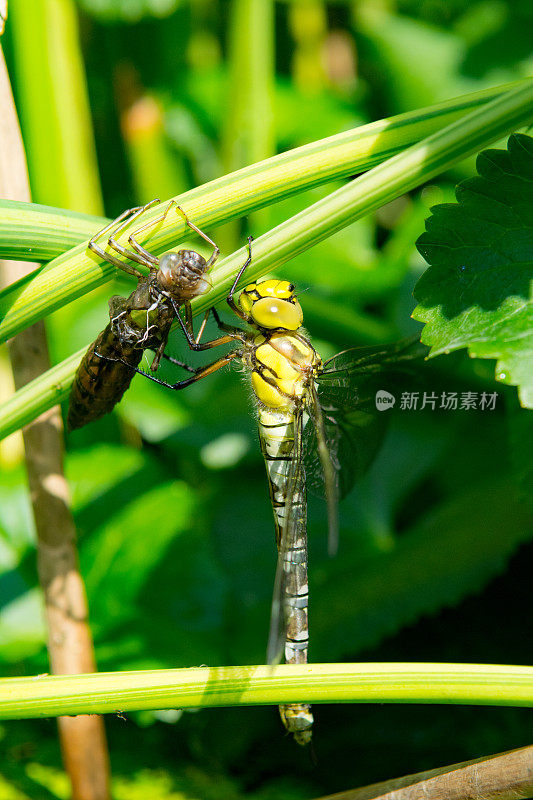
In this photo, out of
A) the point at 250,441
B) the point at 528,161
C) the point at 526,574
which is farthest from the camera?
the point at 250,441

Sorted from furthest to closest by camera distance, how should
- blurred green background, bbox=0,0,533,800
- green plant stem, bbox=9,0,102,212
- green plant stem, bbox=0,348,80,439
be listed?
green plant stem, bbox=9,0,102,212 < blurred green background, bbox=0,0,533,800 < green plant stem, bbox=0,348,80,439

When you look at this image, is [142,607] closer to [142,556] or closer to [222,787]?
[142,556]

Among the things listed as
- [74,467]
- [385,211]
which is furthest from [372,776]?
[385,211]

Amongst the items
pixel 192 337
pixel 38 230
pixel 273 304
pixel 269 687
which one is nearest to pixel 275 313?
pixel 273 304

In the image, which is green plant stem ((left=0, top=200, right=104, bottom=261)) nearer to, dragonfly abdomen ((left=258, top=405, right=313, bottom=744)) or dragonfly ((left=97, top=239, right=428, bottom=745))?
dragonfly ((left=97, top=239, right=428, bottom=745))

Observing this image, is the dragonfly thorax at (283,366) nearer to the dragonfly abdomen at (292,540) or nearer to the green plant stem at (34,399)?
the dragonfly abdomen at (292,540)

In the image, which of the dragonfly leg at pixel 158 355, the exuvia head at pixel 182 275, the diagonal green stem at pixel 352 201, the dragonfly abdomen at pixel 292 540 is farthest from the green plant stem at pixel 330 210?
the dragonfly abdomen at pixel 292 540

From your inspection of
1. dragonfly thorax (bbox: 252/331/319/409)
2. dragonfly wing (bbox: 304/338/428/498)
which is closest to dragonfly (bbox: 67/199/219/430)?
dragonfly thorax (bbox: 252/331/319/409)
